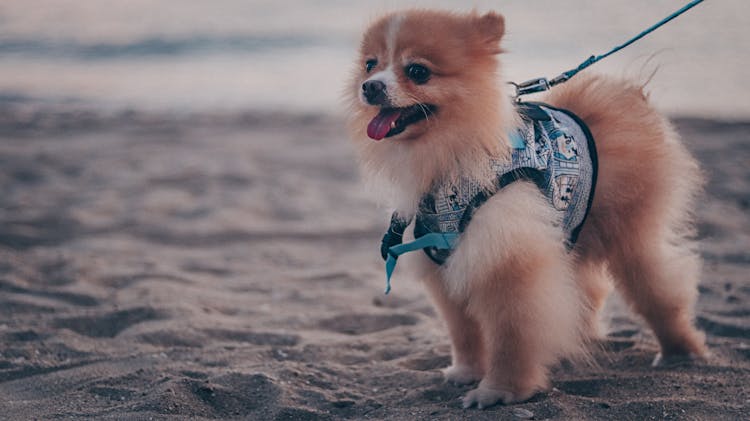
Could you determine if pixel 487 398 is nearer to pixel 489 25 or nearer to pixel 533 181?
pixel 533 181

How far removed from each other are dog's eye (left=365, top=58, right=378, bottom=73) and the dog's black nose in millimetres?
231

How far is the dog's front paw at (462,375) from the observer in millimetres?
3039

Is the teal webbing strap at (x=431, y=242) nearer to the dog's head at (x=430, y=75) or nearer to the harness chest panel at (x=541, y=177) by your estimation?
the harness chest panel at (x=541, y=177)

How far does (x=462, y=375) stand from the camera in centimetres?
304

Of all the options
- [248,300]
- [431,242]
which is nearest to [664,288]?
[431,242]

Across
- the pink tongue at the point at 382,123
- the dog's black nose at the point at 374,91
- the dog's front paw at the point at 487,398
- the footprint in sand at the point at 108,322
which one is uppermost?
the dog's black nose at the point at 374,91

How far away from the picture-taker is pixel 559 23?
1353cm

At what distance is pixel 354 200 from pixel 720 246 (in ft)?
9.69

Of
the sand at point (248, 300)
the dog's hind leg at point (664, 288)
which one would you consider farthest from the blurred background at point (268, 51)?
the dog's hind leg at point (664, 288)

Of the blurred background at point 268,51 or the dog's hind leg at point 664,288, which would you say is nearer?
the dog's hind leg at point 664,288

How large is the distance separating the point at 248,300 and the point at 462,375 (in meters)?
1.65

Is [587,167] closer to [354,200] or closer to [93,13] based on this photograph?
[354,200]

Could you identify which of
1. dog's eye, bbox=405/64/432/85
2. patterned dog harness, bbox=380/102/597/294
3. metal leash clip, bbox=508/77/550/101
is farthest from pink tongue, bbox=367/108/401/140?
metal leash clip, bbox=508/77/550/101

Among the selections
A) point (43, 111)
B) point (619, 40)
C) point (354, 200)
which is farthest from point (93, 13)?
point (354, 200)
